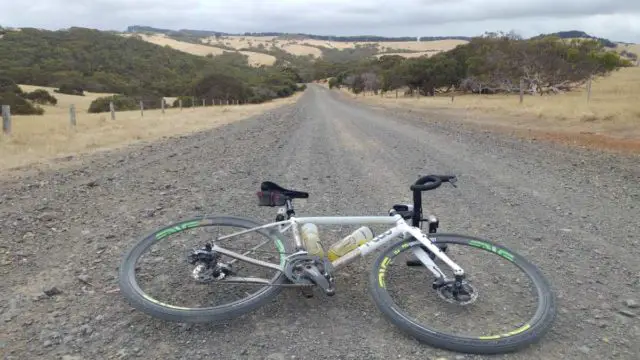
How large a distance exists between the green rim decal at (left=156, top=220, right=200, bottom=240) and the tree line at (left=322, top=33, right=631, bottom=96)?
48008 mm

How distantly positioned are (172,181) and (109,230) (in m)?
2.65

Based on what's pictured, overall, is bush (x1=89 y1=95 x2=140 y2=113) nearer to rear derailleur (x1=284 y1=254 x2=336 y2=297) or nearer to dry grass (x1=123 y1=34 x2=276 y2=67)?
rear derailleur (x1=284 y1=254 x2=336 y2=297)

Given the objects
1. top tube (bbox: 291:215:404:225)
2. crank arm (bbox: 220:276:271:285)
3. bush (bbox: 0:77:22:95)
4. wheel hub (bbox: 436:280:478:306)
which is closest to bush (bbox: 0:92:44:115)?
bush (bbox: 0:77:22:95)

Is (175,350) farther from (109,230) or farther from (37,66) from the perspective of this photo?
(37,66)

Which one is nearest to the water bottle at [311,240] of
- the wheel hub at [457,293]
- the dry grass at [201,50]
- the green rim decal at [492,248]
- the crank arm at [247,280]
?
the crank arm at [247,280]

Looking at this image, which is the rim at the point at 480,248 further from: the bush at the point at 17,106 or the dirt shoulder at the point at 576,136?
the bush at the point at 17,106

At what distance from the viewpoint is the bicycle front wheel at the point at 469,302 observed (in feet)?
9.61

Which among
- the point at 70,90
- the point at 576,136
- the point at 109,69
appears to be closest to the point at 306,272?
the point at 576,136

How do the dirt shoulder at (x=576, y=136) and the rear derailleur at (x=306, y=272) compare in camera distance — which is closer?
the rear derailleur at (x=306, y=272)

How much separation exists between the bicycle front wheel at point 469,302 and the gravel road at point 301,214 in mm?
117

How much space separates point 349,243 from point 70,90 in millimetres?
65501

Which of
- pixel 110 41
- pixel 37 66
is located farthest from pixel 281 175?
pixel 110 41

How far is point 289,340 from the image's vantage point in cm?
307

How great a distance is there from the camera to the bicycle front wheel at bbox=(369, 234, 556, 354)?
2930 mm
